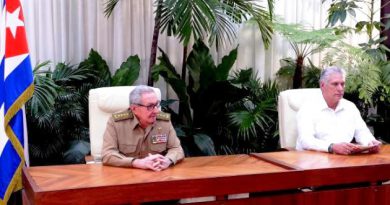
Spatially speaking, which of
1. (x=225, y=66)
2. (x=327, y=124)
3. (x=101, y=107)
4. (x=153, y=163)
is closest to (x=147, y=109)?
(x=153, y=163)

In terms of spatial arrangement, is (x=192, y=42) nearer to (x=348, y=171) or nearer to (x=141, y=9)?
(x=141, y=9)

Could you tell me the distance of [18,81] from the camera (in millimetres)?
2887

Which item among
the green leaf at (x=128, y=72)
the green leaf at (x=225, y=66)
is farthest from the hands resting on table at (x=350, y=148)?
the green leaf at (x=128, y=72)

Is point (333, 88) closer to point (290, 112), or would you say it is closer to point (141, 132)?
point (290, 112)

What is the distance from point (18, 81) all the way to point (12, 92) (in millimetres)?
79

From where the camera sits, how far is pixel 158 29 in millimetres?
3830

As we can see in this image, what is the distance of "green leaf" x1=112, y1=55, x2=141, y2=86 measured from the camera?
380 cm

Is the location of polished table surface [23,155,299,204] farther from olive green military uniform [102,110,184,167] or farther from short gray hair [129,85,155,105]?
short gray hair [129,85,155,105]

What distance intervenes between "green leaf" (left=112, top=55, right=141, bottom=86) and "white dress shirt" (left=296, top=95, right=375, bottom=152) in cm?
149

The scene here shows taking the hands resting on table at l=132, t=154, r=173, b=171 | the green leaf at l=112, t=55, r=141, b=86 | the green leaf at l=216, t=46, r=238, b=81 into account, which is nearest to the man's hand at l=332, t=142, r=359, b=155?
the hands resting on table at l=132, t=154, r=173, b=171

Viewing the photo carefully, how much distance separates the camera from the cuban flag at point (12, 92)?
2.85 meters

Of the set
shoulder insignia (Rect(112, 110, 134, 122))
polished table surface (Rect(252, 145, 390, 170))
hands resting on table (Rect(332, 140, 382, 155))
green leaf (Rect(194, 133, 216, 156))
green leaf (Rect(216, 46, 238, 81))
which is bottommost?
green leaf (Rect(194, 133, 216, 156))

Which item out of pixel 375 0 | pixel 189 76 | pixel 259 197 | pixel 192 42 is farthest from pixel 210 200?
pixel 375 0

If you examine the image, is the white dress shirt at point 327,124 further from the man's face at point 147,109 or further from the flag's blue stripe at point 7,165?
the flag's blue stripe at point 7,165
